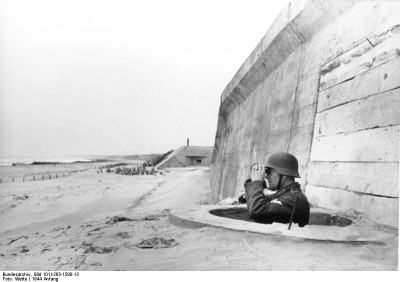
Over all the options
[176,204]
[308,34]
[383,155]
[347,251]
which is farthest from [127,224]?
[176,204]

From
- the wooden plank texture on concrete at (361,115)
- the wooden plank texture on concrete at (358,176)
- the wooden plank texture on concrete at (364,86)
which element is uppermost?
the wooden plank texture on concrete at (364,86)

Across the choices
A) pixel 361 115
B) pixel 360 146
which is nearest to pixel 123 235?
pixel 360 146

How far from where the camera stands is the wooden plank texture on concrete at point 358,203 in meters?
3.04

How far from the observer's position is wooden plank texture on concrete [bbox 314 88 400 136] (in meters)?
3.21

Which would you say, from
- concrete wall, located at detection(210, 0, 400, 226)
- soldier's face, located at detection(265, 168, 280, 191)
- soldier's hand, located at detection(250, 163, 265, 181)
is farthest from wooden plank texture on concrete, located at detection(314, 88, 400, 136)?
soldier's hand, located at detection(250, 163, 265, 181)

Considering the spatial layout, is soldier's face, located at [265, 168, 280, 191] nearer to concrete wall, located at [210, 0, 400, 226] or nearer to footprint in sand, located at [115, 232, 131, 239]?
concrete wall, located at [210, 0, 400, 226]

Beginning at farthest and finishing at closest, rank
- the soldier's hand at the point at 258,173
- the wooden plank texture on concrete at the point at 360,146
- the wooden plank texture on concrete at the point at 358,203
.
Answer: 1. the soldier's hand at the point at 258,173
2. the wooden plank texture on concrete at the point at 360,146
3. the wooden plank texture on concrete at the point at 358,203

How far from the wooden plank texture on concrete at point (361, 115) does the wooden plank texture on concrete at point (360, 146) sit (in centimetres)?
Answer: 7

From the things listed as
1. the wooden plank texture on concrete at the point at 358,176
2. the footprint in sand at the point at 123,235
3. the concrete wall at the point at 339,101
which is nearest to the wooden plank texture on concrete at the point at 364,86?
the concrete wall at the point at 339,101

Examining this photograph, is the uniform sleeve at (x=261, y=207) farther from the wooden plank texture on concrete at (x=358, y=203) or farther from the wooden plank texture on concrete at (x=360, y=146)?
the wooden plank texture on concrete at (x=360, y=146)

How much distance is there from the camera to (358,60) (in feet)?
12.6

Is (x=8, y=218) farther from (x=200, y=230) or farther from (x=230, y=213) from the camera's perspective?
(x=200, y=230)

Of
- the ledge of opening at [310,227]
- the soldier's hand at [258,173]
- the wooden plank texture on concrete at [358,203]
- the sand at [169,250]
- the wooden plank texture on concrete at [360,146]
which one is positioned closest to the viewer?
the sand at [169,250]

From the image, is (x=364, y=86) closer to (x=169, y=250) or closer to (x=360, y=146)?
(x=360, y=146)
